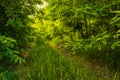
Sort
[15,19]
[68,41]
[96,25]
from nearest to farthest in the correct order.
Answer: [15,19] < [68,41] < [96,25]

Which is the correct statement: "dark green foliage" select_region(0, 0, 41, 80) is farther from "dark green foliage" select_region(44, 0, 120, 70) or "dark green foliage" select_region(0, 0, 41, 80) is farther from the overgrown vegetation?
"dark green foliage" select_region(44, 0, 120, 70)

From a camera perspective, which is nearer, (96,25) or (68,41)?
(68,41)

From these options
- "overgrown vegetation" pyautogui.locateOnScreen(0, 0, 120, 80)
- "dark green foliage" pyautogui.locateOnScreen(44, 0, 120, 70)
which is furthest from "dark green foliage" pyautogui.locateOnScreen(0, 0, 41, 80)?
"dark green foliage" pyautogui.locateOnScreen(44, 0, 120, 70)

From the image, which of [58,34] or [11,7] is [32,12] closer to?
[11,7]

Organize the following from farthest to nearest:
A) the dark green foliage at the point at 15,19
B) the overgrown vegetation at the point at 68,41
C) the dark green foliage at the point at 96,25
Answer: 1. the dark green foliage at the point at 15,19
2. the dark green foliage at the point at 96,25
3. the overgrown vegetation at the point at 68,41

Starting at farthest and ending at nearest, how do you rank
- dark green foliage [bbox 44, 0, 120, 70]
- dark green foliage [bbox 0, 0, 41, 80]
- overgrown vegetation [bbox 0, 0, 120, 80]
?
dark green foliage [bbox 0, 0, 41, 80] < dark green foliage [bbox 44, 0, 120, 70] < overgrown vegetation [bbox 0, 0, 120, 80]

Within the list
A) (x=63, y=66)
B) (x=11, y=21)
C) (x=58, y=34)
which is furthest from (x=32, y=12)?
(x=58, y=34)

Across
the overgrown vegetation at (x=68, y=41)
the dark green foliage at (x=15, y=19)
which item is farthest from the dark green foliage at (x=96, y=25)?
the dark green foliage at (x=15, y=19)

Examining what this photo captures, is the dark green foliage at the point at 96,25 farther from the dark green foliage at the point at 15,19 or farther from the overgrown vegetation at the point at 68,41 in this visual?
the dark green foliage at the point at 15,19

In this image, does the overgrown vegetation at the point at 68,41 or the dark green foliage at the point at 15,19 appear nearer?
the overgrown vegetation at the point at 68,41

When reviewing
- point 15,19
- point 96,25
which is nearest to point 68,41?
point 96,25

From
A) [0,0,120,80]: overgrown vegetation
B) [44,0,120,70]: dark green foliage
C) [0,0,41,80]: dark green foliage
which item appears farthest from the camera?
[0,0,41,80]: dark green foliage

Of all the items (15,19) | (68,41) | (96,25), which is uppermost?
(15,19)

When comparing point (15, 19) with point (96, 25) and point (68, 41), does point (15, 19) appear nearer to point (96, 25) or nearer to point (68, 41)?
point (68, 41)
